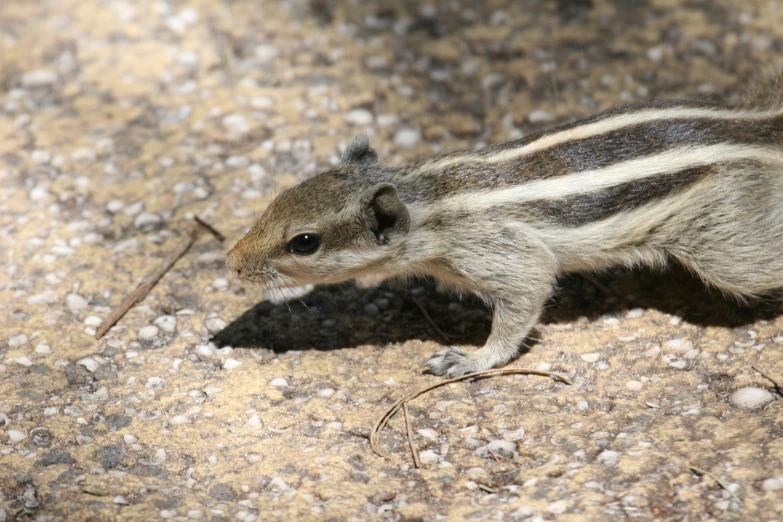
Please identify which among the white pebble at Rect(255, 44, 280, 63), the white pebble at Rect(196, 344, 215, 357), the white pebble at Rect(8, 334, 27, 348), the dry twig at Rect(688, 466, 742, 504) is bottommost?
the dry twig at Rect(688, 466, 742, 504)

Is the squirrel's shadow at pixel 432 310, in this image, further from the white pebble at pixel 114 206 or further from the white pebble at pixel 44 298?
the white pebble at pixel 114 206

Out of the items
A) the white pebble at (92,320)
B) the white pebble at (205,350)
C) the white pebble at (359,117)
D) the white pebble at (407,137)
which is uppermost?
the white pebble at (359,117)

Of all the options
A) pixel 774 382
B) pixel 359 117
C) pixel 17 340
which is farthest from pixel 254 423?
pixel 359 117

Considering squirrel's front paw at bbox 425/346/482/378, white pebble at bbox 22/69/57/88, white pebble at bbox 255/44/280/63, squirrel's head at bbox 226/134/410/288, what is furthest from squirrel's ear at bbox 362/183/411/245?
white pebble at bbox 22/69/57/88

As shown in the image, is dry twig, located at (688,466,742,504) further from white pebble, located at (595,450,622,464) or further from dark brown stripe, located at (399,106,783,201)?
dark brown stripe, located at (399,106,783,201)

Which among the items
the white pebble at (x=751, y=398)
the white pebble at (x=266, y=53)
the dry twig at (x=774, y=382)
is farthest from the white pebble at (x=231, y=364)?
the white pebble at (x=266, y=53)

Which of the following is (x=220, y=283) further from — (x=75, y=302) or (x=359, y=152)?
(x=359, y=152)
